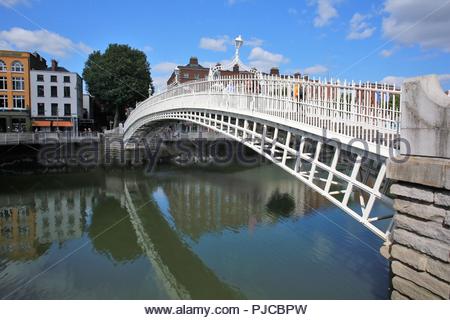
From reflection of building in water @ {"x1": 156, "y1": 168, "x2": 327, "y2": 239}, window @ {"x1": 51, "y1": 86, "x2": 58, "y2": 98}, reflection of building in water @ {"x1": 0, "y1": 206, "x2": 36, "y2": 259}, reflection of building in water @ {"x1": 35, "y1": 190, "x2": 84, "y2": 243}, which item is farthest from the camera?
window @ {"x1": 51, "y1": 86, "x2": 58, "y2": 98}

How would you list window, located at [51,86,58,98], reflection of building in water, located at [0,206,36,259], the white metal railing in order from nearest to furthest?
reflection of building in water, located at [0,206,36,259] → the white metal railing → window, located at [51,86,58,98]

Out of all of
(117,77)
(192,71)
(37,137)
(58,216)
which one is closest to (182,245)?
(58,216)

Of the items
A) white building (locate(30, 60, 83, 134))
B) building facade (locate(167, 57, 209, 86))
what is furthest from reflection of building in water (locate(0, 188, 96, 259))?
building facade (locate(167, 57, 209, 86))

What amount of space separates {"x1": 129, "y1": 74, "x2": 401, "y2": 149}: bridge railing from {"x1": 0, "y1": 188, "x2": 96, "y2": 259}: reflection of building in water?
7.47 meters

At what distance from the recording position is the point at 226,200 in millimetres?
17625

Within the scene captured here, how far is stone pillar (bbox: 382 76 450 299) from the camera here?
447 cm

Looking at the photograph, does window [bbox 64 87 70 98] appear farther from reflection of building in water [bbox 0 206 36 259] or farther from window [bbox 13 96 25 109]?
reflection of building in water [bbox 0 206 36 259]

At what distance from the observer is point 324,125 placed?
7641mm

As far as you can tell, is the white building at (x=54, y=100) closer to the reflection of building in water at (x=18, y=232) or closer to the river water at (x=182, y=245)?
the river water at (x=182, y=245)

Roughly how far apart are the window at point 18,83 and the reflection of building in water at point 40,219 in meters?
22.4

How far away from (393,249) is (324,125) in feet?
10.3

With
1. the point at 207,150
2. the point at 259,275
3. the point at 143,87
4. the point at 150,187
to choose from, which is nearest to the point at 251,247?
the point at 259,275

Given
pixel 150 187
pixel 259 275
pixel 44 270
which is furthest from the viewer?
pixel 150 187

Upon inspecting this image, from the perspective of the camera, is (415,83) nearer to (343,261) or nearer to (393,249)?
(393,249)
